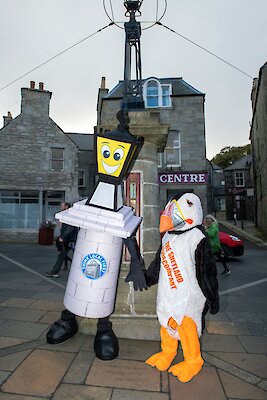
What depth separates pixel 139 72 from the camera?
334cm

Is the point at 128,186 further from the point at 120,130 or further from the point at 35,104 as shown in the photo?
the point at 35,104

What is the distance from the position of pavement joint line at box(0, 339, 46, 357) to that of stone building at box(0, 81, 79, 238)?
12246mm

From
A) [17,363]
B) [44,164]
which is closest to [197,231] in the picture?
[17,363]

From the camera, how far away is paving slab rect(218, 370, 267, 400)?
202cm

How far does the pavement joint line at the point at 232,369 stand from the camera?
2251mm

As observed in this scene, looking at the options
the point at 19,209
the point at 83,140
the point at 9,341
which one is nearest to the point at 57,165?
the point at 19,209

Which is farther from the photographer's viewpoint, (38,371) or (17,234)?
(17,234)

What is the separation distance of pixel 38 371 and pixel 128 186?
6.49 feet

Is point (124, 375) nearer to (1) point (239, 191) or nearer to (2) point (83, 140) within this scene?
(2) point (83, 140)

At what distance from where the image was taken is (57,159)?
15.0m

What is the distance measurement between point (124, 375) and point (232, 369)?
100 centimetres

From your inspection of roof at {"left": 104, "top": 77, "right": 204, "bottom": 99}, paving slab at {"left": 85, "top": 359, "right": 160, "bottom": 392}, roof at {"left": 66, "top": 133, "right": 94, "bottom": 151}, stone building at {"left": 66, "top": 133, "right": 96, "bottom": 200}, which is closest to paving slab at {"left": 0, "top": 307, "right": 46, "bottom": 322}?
paving slab at {"left": 85, "top": 359, "right": 160, "bottom": 392}

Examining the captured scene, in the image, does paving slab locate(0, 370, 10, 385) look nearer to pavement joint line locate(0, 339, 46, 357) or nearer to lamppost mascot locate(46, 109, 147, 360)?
pavement joint line locate(0, 339, 46, 357)

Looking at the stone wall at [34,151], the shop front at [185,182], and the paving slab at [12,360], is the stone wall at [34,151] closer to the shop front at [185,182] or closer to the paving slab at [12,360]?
the shop front at [185,182]
